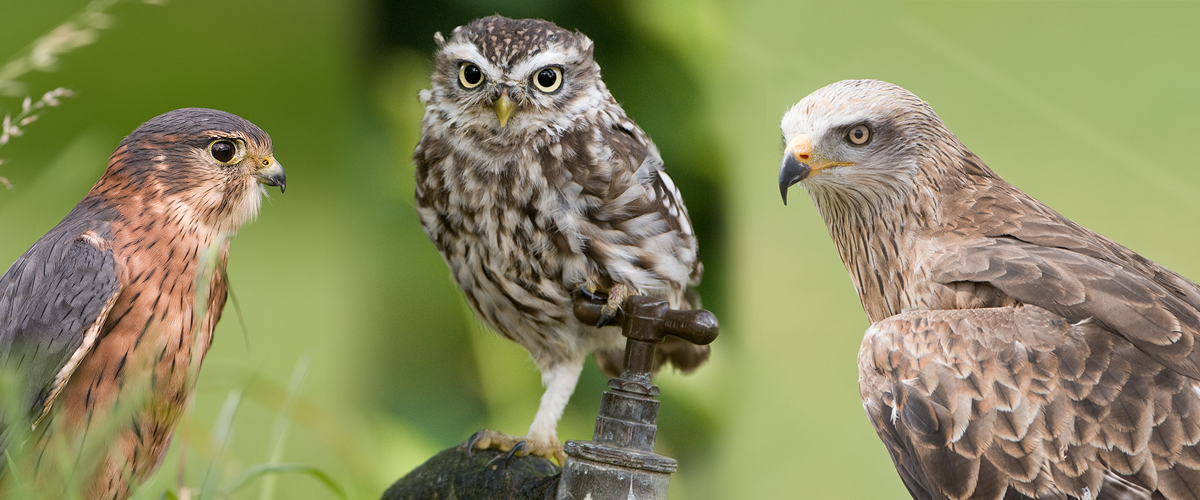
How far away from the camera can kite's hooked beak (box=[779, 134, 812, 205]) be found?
57.6 inches

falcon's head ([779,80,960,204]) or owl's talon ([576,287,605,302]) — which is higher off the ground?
falcon's head ([779,80,960,204])

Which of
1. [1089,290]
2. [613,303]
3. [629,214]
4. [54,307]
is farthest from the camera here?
[629,214]

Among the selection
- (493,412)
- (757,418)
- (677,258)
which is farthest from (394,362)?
(677,258)

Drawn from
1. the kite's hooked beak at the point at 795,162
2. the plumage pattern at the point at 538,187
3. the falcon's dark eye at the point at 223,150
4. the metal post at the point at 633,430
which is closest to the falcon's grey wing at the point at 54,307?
the falcon's dark eye at the point at 223,150

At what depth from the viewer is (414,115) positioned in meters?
2.49

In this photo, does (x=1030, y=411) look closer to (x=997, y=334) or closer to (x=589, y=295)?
(x=997, y=334)

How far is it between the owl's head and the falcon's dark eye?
1.30 feet

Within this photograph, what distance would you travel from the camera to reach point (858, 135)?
4.95 ft

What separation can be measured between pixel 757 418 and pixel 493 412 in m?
0.76

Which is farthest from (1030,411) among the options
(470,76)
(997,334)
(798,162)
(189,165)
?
(189,165)

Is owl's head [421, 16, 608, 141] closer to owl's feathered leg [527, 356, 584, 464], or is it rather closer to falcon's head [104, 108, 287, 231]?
falcon's head [104, 108, 287, 231]

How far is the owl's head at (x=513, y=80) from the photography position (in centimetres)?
150

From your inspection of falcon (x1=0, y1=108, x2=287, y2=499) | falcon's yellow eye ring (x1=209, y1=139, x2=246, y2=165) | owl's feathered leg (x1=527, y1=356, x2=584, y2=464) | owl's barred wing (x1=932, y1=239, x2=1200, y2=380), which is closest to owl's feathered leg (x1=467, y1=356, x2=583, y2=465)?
owl's feathered leg (x1=527, y1=356, x2=584, y2=464)

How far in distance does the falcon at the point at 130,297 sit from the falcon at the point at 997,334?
93 centimetres
